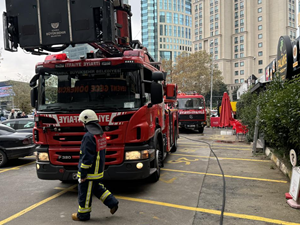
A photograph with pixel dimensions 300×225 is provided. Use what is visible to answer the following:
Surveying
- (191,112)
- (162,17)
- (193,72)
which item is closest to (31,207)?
(191,112)

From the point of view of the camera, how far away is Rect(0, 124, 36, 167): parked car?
824cm

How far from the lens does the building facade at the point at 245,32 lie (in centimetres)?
8700

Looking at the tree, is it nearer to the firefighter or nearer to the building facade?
the firefighter

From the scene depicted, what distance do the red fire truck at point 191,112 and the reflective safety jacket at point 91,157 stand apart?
13.5 metres

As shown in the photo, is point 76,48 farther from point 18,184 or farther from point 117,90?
point 18,184

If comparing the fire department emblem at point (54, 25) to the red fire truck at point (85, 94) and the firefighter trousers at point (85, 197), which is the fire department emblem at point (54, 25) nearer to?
the red fire truck at point (85, 94)

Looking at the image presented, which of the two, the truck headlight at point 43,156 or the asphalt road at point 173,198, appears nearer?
the asphalt road at point 173,198

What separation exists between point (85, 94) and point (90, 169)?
1725 mm

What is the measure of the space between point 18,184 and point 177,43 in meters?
119

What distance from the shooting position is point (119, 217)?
4.21 m

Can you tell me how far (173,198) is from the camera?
16.7 ft

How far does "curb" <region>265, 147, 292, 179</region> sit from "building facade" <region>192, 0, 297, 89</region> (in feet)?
278

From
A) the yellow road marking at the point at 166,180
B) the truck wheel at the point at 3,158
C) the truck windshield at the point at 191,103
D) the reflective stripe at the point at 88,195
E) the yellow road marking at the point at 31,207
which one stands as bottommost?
the yellow road marking at the point at 166,180

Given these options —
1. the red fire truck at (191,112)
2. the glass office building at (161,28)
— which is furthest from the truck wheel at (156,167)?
the glass office building at (161,28)
